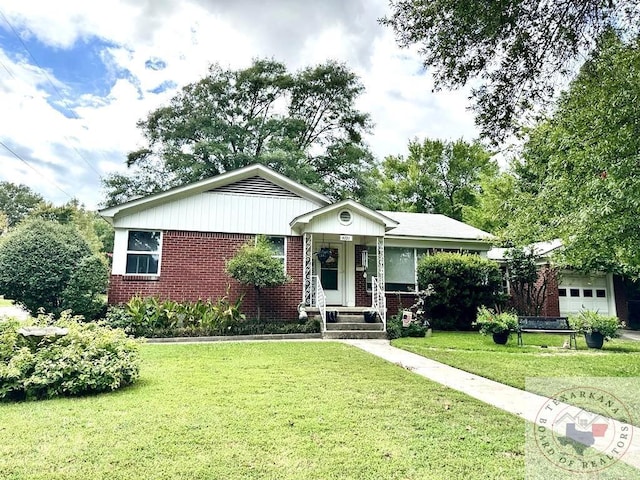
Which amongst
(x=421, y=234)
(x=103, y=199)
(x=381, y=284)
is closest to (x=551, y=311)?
(x=421, y=234)

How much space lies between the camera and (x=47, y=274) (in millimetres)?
11930

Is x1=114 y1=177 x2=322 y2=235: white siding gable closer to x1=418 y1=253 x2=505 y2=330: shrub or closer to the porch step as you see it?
the porch step

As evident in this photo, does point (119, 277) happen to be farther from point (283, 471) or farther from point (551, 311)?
point (551, 311)

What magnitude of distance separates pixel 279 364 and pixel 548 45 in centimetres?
683

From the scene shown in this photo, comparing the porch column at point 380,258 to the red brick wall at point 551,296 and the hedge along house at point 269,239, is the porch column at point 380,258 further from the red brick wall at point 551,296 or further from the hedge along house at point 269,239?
the red brick wall at point 551,296

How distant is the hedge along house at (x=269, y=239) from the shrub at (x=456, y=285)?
42.8 inches

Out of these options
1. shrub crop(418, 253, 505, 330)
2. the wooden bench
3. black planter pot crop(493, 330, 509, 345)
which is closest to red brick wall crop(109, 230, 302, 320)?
shrub crop(418, 253, 505, 330)

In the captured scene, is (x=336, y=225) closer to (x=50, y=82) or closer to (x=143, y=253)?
(x=143, y=253)

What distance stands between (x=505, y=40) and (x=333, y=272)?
9691 mm

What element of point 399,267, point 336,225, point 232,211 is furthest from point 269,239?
point 399,267

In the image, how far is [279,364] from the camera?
723cm

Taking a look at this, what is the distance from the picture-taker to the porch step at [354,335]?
11.7 m

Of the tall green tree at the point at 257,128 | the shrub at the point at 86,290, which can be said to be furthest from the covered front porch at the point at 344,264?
the tall green tree at the point at 257,128

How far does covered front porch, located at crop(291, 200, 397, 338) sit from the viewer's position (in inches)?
503
